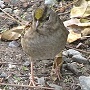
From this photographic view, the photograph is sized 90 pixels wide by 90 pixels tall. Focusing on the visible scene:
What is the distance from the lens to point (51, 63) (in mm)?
4238

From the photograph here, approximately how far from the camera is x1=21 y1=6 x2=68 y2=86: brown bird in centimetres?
370

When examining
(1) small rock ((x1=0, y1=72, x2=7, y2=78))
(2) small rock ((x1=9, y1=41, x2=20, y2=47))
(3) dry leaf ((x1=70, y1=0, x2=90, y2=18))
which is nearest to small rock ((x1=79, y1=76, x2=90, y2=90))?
(1) small rock ((x1=0, y1=72, x2=7, y2=78))

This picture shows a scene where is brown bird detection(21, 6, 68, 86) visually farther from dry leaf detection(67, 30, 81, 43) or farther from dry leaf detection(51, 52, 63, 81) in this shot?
dry leaf detection(67, 30, 81, 43)

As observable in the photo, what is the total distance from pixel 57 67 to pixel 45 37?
0.43m

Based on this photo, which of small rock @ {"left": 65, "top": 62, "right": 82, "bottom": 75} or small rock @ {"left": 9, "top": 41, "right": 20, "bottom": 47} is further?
small rock @ {"left": 9, "top": 41, "right": 20, "bottom": 47}

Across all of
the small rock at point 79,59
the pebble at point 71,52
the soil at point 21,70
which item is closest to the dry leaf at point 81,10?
the soil at point 21,70

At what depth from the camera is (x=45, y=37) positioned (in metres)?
3.76

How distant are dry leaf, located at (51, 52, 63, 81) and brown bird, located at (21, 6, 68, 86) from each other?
0.18 m

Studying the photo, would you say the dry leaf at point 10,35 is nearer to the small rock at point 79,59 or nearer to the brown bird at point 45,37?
the brown bird at point 45,37

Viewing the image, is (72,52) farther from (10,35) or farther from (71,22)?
(10,35)

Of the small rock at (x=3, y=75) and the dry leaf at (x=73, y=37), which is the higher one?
the dry leaf at (x=73, y=37)

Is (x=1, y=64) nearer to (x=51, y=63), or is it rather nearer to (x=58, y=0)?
(x=51, y=63)

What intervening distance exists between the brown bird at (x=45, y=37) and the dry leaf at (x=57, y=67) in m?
0.18

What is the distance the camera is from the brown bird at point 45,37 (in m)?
3.70
